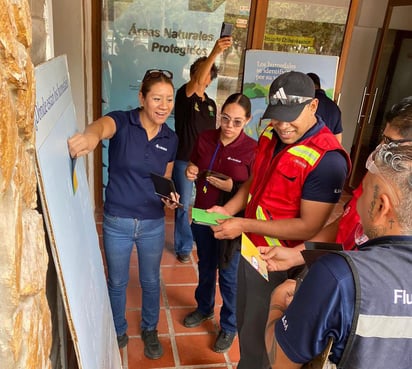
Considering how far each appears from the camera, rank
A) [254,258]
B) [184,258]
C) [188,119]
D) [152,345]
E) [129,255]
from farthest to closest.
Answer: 1. [184,258]
2. [188,119]
3. [152,345]
4. [129,255]
5. [254,258]

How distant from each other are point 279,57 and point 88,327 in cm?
349

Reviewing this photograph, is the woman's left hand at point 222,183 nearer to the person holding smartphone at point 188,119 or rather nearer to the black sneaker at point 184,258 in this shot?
the person holding smartphone at point 188,119

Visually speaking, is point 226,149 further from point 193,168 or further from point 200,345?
point 200,345

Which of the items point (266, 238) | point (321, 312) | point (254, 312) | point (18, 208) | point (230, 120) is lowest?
point (254, 312)

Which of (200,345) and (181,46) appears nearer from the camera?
(200,345)

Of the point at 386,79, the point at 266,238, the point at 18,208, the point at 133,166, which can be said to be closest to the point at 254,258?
the point at 266,238

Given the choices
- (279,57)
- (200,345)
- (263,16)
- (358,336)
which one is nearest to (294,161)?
(358,336)

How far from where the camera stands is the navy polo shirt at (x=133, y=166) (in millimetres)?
2045

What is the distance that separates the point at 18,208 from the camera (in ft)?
2.51

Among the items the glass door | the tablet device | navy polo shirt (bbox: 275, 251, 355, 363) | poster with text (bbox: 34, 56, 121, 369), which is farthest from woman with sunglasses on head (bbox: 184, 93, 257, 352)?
the glass door

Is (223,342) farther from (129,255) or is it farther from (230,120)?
(230,120)

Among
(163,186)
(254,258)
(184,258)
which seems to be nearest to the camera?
(254,258)

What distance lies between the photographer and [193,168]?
8.02 ft

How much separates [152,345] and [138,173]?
1.11 metres
